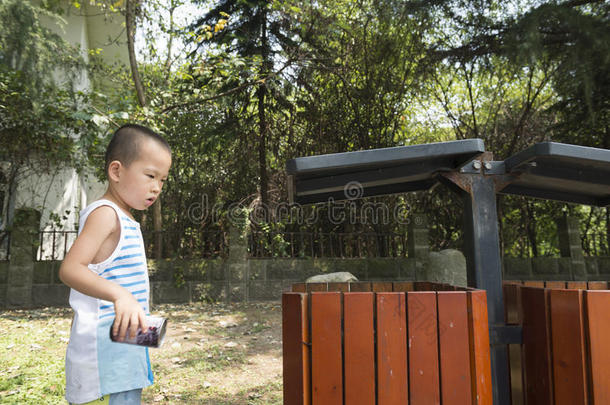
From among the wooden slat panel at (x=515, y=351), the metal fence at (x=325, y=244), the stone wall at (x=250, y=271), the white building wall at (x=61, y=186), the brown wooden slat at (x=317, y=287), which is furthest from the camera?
the metal fence at (x=325, y=244)

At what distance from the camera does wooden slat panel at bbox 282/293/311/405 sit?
6.23ft

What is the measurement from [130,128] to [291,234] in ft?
22.7

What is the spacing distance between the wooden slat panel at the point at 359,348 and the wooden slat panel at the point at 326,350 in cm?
4

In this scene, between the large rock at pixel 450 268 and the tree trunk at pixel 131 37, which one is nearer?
the tree trunk at pixel 131 37

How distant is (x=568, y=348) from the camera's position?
198 centimetres

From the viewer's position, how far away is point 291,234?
8.30 meters

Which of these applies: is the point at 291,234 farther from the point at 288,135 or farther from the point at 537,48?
the point at 537,48

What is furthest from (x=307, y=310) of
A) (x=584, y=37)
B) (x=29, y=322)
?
(x=29, y=322)

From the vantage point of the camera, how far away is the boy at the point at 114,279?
4.09ft

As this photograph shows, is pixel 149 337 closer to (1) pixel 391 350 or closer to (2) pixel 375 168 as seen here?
(1) pixel 391 350

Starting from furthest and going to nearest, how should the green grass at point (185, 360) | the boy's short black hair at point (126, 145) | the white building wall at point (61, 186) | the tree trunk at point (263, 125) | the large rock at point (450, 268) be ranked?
the tree trunk at point (263, 125), the white building wall at point (61, 186), the large rock at point (450, 268), the green grass at point (185, 360), the boy's short black hair at point (126, 145)

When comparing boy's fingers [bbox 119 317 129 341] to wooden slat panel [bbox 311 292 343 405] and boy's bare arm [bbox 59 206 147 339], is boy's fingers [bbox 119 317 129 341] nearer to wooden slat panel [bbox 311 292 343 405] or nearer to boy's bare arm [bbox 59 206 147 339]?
boy's bare arm [bbox 59 206 147 339]

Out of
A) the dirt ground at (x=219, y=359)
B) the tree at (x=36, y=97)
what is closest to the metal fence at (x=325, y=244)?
the dirt ground at (x=219, y=359)

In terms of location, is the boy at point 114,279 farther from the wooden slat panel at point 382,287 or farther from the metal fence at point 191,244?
the metal fence at point 191,244
